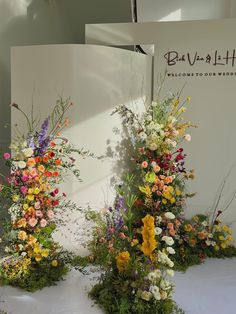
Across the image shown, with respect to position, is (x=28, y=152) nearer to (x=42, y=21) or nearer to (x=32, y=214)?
(x=32, y=214)

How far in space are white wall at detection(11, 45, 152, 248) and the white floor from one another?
72 centimetres

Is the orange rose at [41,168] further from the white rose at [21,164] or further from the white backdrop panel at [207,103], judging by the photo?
the white backdrop panel at [207,103]

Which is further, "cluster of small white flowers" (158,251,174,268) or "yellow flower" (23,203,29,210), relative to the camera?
"yellow flower" (23,203,29,210)

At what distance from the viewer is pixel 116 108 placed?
4293mm

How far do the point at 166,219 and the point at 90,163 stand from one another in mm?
1034

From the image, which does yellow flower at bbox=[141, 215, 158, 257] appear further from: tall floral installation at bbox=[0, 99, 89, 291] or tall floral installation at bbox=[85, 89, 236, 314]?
tall floral installation at bbox=[0, 99, 89, 291]

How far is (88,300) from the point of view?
3336 millimetres

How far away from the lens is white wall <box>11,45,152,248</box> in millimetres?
4008

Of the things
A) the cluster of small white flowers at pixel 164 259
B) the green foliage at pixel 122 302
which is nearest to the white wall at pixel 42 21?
the green foliage at pixel 122 302

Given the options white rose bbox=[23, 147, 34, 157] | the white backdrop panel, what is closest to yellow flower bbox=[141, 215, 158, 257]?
white rose bbox=[23, 147, 34, 157]

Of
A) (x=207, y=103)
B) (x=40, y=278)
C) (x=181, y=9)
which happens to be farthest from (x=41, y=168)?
(x=181, y=9)

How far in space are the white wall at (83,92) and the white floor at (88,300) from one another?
715 mm

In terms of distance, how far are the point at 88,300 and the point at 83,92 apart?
2092 millimetres

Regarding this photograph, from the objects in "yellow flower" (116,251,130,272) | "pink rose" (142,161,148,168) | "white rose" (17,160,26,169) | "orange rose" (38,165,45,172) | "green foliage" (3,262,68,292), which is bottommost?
"green foliage" (3,262,68,292)
